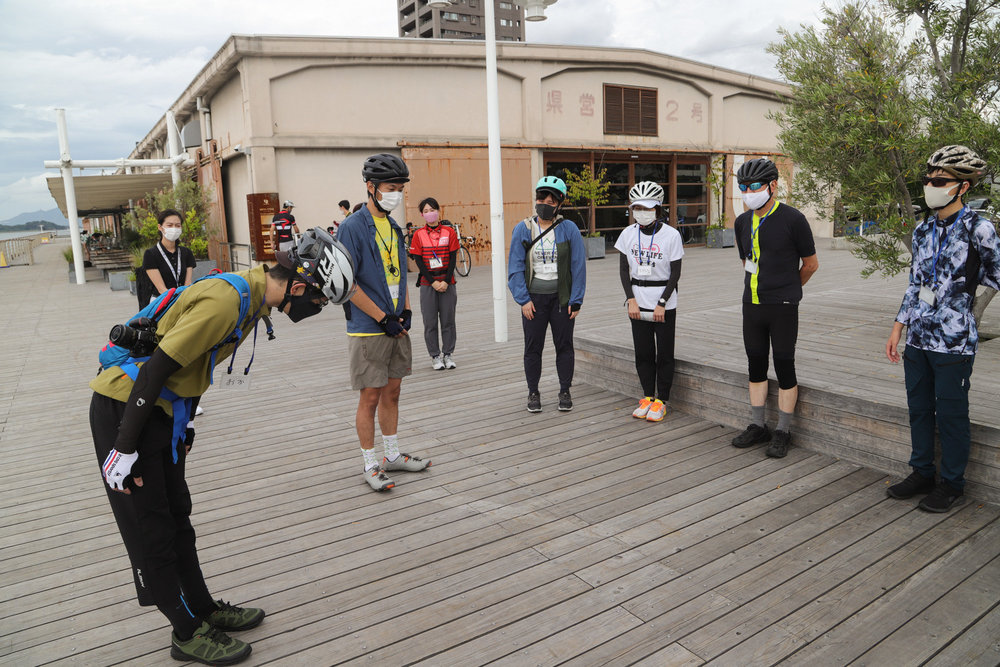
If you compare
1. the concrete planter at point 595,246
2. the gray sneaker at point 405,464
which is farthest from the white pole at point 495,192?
the concrete planter at point 595,246

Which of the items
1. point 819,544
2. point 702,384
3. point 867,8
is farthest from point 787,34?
point 819,544

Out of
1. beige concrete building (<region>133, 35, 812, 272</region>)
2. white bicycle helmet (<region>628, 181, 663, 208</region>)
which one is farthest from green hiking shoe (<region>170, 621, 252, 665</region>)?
beige concrete building (<region>133, 35, 812, 272</region>)

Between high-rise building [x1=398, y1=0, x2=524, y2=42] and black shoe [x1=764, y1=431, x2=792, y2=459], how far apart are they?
74283mm

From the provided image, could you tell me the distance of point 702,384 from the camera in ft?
16.9

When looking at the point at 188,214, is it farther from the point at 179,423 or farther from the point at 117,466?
the point at 117,466

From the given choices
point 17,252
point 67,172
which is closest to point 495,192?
point 67,172

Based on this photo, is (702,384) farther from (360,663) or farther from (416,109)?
(416,109)

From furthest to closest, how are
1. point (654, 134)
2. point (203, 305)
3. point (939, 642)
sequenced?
point (654, 134) → point (939, 642) → point (203, 305)

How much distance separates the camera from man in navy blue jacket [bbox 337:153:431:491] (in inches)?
A: 154

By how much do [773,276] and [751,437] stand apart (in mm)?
1114

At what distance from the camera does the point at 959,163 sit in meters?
3.38

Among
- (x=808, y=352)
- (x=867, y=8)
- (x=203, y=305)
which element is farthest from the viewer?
(x=867, y=8)

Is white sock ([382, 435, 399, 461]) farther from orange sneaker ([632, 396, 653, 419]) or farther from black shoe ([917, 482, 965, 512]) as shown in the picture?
black shoe ([917, 482, 965, 512])

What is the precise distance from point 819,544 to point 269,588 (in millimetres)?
2628
